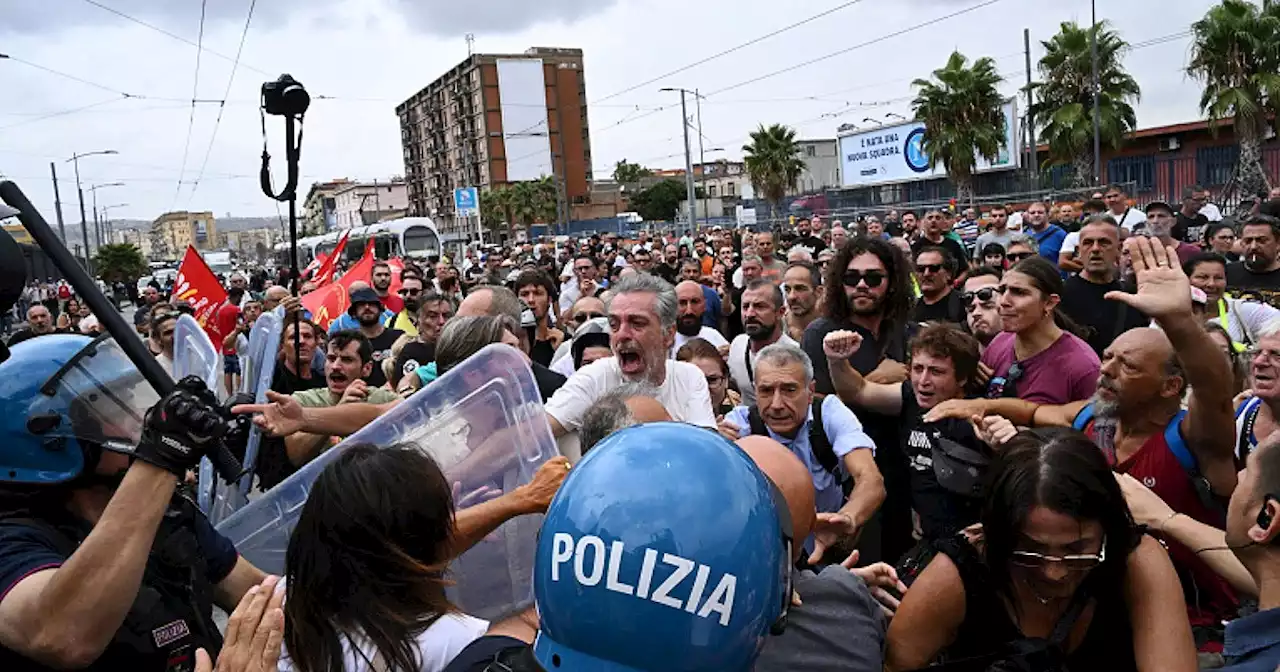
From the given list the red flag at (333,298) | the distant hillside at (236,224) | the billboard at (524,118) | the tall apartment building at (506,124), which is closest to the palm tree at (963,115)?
the red flag at (333,298)

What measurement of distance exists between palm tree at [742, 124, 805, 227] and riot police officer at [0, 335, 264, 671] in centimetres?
4091

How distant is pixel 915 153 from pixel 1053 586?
41.1 m

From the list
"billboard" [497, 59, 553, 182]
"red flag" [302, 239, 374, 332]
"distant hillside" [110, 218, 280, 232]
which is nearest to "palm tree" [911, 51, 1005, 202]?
"red flag" [302, 239, 374, 332]

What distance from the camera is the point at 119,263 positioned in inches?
1629

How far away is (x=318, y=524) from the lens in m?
1.67

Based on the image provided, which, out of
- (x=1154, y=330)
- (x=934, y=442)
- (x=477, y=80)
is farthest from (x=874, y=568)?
(x=477, y=80)

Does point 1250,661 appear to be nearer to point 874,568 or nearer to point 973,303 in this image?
point 874,568

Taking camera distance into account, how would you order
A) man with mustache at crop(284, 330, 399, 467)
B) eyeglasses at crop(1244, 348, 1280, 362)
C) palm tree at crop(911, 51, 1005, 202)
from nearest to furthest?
eyeglasses at crop(1244, 348, 1280, 362) → man with mustache at crop(284, 330, 399, 467) → palm tree at crop(911, 51, 1005, 202)

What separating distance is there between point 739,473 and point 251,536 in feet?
6.54

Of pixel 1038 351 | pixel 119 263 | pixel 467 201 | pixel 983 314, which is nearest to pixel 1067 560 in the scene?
pixel 1038 351

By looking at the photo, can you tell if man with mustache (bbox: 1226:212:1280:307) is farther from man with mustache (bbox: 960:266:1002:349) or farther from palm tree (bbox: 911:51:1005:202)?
palm tree (bbox: 911:51:1005:202)

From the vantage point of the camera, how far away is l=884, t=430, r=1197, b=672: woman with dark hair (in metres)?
1.88

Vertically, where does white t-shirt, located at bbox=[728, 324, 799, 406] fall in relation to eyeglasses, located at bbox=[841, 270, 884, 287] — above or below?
below

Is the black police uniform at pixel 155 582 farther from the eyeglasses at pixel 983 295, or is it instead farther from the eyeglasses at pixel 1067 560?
the eyeglasses at pixel 983 295
